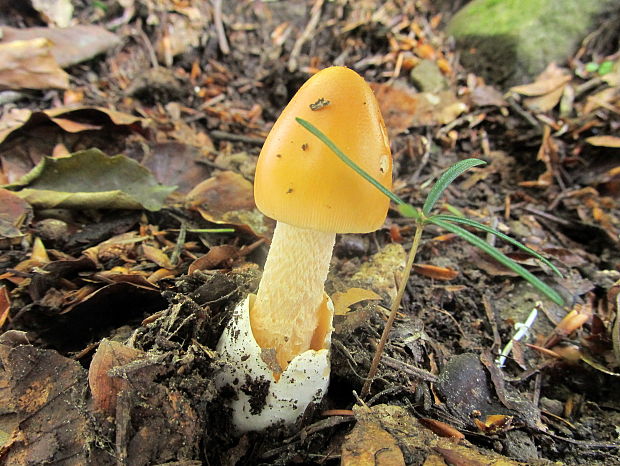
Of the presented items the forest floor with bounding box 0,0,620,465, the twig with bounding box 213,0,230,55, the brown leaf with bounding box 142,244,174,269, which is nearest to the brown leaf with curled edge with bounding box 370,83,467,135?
the forest floor with bounding box 0,0,620,465

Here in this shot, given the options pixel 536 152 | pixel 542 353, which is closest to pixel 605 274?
pixel 542 353

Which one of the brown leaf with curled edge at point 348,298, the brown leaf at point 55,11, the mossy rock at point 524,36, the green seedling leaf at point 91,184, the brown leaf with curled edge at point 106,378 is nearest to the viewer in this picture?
the brown leaf with curled edge at point 106,378

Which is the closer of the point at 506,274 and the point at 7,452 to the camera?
the point at 7,452

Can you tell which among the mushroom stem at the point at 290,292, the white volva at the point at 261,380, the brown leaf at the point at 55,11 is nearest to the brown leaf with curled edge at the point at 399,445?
the white volva at the point at 261,380

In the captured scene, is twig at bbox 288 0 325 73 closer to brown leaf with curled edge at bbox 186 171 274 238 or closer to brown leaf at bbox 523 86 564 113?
brown leaf with curled edge at bbox 186 171 274 238

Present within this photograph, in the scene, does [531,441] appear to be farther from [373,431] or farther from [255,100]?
[255,100]

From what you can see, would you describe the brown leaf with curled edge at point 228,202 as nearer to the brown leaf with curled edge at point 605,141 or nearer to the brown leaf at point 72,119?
the brown leaf at point 72,119
